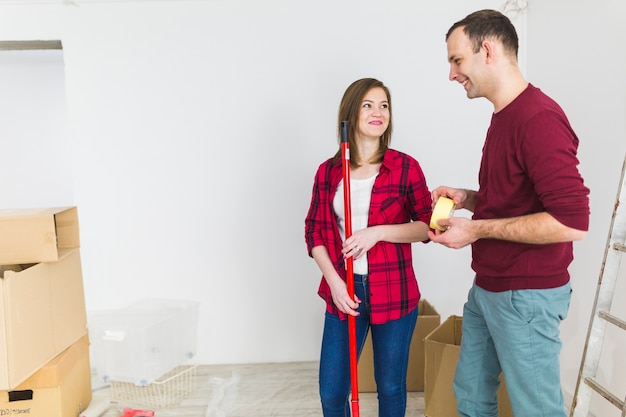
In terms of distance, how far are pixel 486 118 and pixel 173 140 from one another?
1.69 meters

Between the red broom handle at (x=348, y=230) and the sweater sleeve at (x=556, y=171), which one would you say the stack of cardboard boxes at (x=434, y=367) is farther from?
the sweater sleeve at (x=556, y=171)

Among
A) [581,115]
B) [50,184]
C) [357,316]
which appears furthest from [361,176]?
[50,184]

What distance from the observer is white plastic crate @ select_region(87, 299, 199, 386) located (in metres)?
2.41

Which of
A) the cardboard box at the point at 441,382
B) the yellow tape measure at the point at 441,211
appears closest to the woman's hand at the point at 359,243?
the yellow tape measure at the point at 441,211

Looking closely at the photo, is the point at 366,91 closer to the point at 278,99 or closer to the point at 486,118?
the point at 278,99

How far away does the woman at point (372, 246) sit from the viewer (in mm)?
1733

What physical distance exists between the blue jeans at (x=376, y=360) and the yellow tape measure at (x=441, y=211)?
343 mm

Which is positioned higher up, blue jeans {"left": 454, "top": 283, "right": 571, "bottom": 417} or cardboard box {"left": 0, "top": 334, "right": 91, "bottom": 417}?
blue jeans {"left": 454, "top": 283, "right": 571, "bottom": 417}

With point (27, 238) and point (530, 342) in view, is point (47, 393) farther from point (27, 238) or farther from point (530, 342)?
point (530, 342)

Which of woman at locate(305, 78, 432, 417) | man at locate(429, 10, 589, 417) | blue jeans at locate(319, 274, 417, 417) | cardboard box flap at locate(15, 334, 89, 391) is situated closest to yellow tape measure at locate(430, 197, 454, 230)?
man at locate(429, 10, 589, 417)

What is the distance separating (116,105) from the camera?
9.36 feet

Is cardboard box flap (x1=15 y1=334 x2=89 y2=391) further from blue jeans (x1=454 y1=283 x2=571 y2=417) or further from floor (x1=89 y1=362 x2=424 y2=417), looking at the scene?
blue jeans (x1=454 y1=283 x2=571 y2=417)

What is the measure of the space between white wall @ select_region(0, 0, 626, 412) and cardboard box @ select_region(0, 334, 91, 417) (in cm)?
70

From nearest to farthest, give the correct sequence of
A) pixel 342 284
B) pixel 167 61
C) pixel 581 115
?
1. pixel 342 284
2. pixel 581 115
3. pixel 167 61
